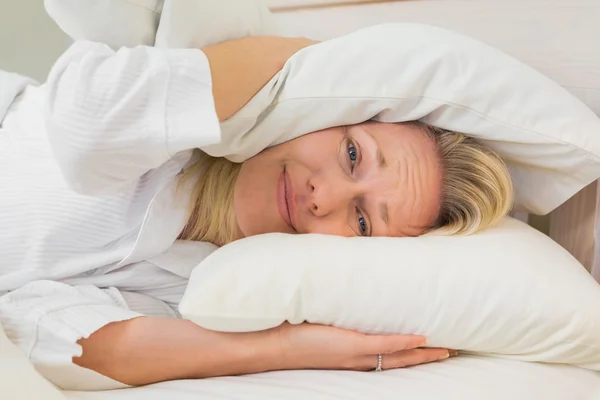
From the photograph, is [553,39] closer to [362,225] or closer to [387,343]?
[362,225]

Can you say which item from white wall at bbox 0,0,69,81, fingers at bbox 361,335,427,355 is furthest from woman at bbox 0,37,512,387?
white wall at bbox 0,0,69,81

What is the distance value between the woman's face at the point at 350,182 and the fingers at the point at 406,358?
199mm

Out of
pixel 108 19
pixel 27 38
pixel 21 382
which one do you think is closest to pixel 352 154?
Answer: pixel 108 19

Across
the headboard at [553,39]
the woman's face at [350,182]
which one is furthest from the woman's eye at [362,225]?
the headboard at [553,39]

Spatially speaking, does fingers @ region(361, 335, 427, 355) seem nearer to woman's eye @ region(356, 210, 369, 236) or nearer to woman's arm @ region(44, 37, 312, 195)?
woman's eye @ region(356, 210, 369, 236)

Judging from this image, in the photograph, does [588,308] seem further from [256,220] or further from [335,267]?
[256,220]

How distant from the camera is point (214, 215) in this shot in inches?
42.4

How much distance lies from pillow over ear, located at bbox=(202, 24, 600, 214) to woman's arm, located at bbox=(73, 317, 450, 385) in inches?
11.1

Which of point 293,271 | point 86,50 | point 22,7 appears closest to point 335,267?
point 293,271

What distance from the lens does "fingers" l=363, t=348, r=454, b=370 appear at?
84 centimetres

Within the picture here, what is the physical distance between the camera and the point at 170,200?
1026mm

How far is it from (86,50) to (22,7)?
144 cm

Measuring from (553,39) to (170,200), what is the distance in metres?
0.75

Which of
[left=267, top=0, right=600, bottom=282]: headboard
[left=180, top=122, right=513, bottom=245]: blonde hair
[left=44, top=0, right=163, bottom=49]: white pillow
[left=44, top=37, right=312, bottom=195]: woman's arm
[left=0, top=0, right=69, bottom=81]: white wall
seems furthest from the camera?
[left=0, top=0, right=69, bottom=81]: white wall
